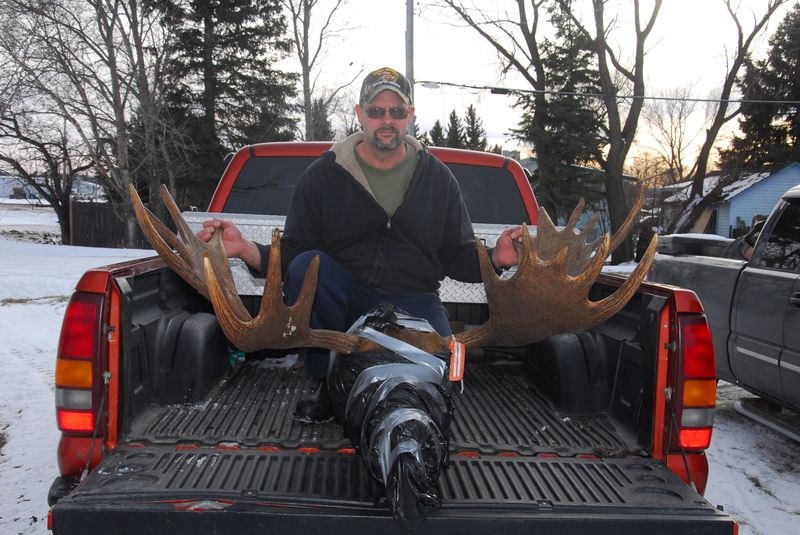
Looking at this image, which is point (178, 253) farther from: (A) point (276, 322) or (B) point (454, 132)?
(B) point (454, 132)

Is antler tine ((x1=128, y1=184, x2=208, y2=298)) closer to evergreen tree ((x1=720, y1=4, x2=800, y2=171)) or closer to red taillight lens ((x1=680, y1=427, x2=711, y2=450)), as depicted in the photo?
red taillight lens ((x1=680, y1=427, x2=711, y2=450))

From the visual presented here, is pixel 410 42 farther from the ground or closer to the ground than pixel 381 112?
farther from the ground

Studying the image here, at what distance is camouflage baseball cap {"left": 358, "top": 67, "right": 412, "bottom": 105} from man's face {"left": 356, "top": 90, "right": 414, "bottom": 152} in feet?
0.08

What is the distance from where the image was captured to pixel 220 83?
86.3 ft

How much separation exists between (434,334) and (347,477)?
64 cm

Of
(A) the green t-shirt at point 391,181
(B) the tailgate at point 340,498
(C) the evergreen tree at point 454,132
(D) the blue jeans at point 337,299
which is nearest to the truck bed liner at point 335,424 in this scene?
(B) the tailgate at point 340,498

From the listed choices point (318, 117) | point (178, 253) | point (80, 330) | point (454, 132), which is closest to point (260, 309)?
point (80, 330)

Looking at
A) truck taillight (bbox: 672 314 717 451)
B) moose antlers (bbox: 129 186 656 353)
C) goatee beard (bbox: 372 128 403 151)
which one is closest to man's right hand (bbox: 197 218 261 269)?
moose antlers (bbox: 129 186 656 353)

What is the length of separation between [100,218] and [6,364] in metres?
24.5

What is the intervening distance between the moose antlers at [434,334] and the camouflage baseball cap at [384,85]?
105cm

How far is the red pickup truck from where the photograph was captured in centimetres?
196

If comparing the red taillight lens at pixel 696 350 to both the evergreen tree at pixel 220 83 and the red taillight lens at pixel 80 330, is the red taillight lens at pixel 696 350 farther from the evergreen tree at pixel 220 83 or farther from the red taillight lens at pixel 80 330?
the evergreen tree at pixel 220 83

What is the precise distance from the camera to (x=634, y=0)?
86.2 ft

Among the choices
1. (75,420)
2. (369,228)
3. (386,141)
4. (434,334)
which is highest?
(386,141)
